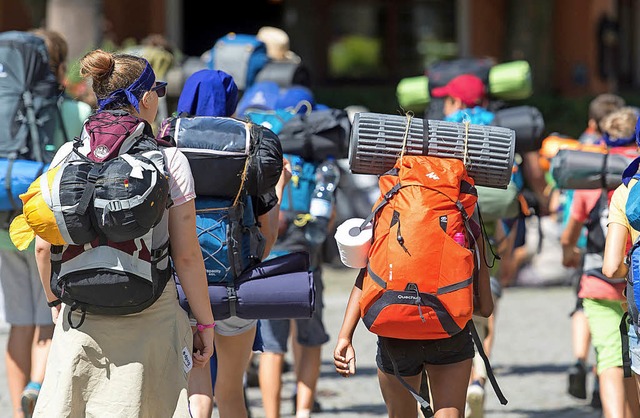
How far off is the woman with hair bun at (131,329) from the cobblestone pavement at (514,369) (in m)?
2.56

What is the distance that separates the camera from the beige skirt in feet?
12.3

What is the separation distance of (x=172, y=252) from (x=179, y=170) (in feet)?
0.89

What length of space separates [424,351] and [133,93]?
138 centimetres

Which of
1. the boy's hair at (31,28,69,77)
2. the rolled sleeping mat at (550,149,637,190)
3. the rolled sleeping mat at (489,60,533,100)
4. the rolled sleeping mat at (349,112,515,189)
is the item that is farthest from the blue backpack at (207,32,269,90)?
the rolled sleeping mat at (349,112,515,189)

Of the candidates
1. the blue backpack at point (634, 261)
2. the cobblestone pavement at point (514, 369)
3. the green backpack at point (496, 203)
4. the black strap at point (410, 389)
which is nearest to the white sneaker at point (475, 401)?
the cobblestone pavement at point (514, 369)

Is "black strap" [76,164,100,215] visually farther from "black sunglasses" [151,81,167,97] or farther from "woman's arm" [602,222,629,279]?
"woman's arm" [602,222,629,279]

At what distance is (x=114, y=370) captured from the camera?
3.77 meters

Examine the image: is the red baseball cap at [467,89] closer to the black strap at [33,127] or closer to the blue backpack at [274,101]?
the blue backpack at [274,101]

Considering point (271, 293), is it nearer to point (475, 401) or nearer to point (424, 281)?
point (424, 281)

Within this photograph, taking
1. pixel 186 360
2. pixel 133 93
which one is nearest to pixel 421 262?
pixel 186 360

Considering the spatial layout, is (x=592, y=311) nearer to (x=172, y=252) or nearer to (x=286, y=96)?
(x=286, y=96)

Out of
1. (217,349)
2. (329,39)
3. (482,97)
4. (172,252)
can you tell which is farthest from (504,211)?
(329,39)

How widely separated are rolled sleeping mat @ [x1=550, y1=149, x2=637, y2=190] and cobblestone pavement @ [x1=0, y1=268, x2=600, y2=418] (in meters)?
1.79

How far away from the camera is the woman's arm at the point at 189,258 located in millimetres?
3854
